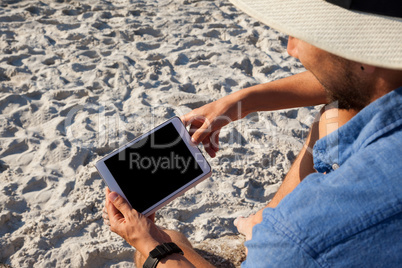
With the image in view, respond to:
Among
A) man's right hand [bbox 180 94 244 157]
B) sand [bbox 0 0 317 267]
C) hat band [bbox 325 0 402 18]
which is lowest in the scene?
sand [bbox 0 0 317 267]

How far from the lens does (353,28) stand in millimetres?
1004

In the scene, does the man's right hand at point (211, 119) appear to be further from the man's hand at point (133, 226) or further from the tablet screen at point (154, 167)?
the man's hand at point (133, 226)

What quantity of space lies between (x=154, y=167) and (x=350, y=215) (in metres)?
1.15

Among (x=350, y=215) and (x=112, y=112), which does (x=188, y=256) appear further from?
(x=112, y=112)

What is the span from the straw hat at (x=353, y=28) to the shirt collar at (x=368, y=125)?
0.13 m

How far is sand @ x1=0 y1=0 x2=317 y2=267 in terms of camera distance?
2283mm

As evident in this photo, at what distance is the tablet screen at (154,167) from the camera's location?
184 centimetres

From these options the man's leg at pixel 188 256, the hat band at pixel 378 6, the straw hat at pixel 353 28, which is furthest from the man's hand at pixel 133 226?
the hat band at pixel 378 6

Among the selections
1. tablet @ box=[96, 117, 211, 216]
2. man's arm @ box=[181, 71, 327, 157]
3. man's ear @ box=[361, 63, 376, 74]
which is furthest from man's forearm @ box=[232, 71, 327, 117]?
man's ear @ box=[361, 63, 376, 74]

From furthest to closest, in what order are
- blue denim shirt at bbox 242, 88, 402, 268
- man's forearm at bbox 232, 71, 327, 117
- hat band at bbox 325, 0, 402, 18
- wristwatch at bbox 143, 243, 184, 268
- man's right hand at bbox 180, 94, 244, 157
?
man's forearm at bbox 232, 71, 327, 117
man's right hand at bbox 180, 94, 244, 157
wristwatch at bbox 143, 243, 184, 268
hat band at bbox 325, 0, 402, 18
blue denim shirt at bbox 242, 88, 402, 268

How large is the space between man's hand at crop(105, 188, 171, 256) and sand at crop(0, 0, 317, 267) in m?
0.51

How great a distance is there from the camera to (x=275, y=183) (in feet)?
8.79

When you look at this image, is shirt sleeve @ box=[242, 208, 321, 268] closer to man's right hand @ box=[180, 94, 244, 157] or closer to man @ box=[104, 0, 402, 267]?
man @ box=[104, 0, 402, 267]

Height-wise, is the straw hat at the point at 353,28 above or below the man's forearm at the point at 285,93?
above
